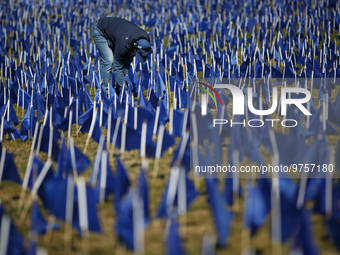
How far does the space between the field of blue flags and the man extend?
45cm

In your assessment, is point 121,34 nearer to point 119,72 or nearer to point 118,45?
point 118,45

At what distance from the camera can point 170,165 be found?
471 centimetres

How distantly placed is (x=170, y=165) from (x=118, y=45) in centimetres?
233

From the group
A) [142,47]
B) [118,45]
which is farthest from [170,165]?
[118,45]

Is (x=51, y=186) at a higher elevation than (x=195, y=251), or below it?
higher

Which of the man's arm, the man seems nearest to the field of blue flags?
the man's arm

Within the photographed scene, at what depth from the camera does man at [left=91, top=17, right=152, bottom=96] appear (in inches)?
245

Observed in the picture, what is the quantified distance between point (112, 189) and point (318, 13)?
38.7 ft

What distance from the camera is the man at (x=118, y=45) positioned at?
6.23 meters

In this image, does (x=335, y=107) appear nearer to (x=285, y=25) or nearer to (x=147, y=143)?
(x=147, y=143)

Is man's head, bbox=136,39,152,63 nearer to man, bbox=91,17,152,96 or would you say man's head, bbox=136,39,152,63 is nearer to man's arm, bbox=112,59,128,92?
man, bbox=91,17,152,96

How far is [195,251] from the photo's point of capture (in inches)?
130

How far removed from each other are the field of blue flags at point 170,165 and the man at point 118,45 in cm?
45

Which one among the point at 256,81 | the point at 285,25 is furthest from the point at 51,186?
the point at 285,25
